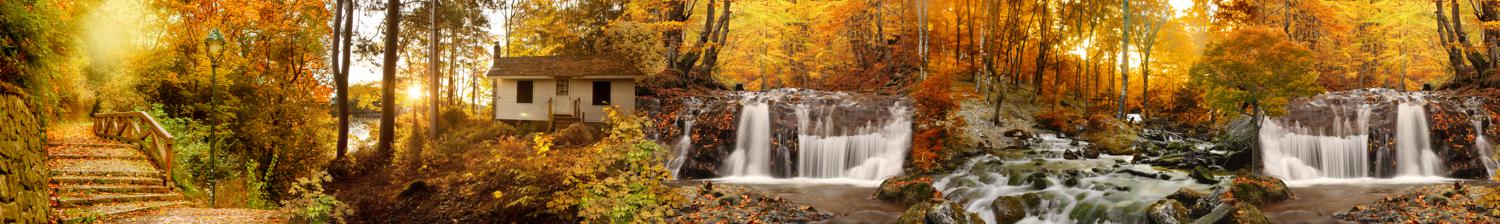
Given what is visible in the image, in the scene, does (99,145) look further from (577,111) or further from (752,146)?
(752,146)

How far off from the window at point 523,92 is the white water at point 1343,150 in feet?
43.7

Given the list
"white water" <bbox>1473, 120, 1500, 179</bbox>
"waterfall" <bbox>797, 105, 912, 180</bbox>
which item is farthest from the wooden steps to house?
"white water" <bbox>1473, 120, 1500, 179</bbox>

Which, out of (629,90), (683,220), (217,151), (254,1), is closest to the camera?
(683,220)

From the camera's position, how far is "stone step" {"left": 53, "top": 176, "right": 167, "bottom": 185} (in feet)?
34.2

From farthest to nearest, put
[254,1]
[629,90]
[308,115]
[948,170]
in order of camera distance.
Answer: [254,1]
[308,115]
[948,170]
[629,90]

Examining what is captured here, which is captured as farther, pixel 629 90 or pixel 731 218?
pixel 629 90

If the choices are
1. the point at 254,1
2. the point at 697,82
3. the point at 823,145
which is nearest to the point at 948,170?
the point at 823,145

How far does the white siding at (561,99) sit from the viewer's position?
11648 mm

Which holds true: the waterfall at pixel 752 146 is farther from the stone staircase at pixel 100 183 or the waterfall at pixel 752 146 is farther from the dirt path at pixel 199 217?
the stone staircase at pixel 100 183

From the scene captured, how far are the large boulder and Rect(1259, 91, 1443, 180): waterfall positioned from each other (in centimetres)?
860

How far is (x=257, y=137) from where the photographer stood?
16484 mm

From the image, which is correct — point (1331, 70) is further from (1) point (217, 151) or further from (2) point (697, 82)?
(1) point (217, 151)

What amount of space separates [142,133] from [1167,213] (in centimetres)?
1785

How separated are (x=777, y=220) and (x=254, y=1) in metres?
19.6
